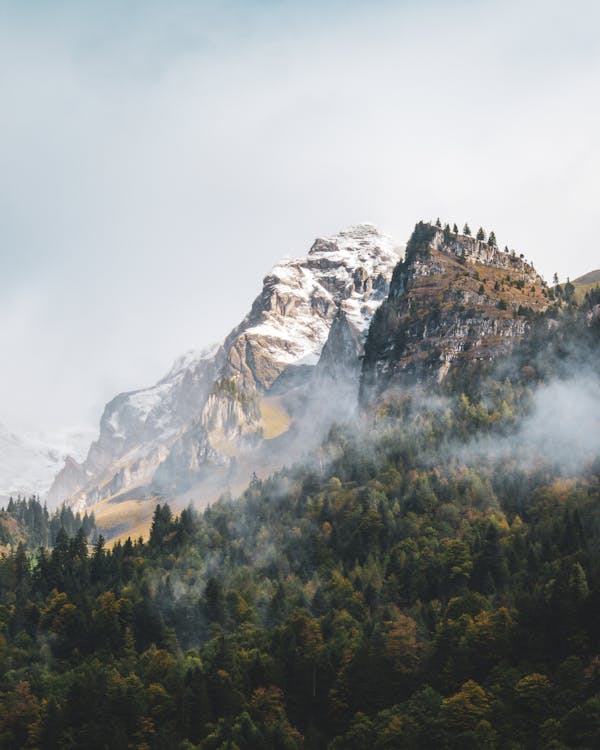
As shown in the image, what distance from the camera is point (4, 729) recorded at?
134375 millimetres

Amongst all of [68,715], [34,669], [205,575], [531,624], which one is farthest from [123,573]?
[531,624]

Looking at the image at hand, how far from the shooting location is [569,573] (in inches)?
5699

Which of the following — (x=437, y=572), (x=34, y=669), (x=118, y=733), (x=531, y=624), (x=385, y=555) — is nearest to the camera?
(x=118, y=733)

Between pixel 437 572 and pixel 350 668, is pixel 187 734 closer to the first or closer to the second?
pixel 350 668

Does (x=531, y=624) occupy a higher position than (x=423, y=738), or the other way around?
(x=531, y=624)

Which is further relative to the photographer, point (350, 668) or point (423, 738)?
point (350, 668)

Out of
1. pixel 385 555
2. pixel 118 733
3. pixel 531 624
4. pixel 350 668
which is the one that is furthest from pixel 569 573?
pixel 118 733

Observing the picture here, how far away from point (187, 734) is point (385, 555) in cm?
6925

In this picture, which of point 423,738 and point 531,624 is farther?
point 531,624

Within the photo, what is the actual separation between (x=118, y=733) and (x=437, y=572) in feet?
230

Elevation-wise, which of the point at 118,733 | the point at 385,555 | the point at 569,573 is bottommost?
the point at 118,733

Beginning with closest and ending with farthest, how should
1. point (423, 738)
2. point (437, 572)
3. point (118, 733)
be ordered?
point (423, 738), point (118, 733), point (437, 572)

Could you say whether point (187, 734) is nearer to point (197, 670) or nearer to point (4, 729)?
point (197, 670)

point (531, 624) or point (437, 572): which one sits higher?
point (437, 572)
